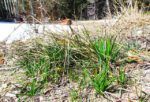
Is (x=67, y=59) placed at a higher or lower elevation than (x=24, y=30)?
lower

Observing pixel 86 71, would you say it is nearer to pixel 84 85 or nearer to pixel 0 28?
pixel 84 85

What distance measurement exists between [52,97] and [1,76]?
736mm

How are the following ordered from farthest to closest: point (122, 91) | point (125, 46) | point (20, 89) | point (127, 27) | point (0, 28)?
point (0, 28) → point (127, 27) → point (125, 46) → point (20, 89) → point (122, 91)

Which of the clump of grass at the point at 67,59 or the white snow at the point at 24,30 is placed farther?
the white snow at the point at 24,30

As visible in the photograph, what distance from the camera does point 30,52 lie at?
4.02m

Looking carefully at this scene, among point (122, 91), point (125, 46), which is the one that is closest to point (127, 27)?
point (125, 46)

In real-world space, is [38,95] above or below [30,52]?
below

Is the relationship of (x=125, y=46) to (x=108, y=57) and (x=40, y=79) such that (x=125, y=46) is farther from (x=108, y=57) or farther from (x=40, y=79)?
(x=40, y=79)

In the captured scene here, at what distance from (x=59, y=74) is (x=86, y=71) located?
29 centimetres

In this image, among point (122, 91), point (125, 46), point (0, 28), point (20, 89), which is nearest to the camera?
point (122, 91)

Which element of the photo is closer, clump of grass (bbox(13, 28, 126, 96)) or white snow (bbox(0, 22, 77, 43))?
clump of grass (bbox(13, 28, 126, 96))

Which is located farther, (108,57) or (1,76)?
(1,76)

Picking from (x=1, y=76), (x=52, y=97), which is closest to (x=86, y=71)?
(x=52, y=97)

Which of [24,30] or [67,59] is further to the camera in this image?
[24,30]
